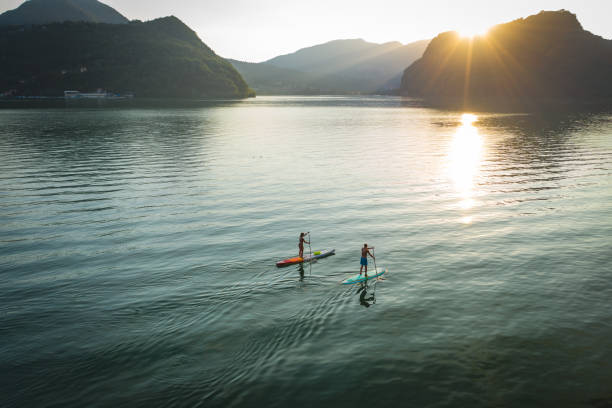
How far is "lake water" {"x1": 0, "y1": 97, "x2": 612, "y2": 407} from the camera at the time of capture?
15.8m

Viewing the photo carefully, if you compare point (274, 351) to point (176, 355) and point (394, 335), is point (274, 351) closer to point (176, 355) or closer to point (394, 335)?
point (176, 355)

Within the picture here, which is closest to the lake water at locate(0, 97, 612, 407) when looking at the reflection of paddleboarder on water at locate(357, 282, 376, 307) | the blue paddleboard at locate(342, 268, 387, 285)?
the reflection of paddleboarder on water at locate(357, 282, 376, 307)

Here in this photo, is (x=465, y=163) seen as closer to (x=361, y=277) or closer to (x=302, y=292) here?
(x=361, y=277)

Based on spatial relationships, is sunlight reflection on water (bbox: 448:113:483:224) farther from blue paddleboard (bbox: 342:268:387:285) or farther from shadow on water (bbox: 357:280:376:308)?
shadow on water (bbox: 357:280:376:308)

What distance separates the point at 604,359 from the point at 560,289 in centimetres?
685

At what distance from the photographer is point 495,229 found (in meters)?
34.0

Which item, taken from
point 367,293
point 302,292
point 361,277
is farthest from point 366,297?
point 302,292

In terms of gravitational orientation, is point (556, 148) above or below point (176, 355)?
above

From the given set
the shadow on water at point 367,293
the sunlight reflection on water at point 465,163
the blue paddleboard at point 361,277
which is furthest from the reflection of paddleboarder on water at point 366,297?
the sunlight reflection on water at point 465,163

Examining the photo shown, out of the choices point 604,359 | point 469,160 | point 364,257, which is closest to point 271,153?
point 469,160

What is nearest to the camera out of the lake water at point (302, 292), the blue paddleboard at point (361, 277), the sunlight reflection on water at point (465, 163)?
the lake water at point (302, 292)

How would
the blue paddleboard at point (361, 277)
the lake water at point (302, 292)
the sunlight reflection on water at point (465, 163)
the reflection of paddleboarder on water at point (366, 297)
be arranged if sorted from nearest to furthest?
1. the lake water at point (302, 292)
2. the reflection of paddleboarder on water at point (366, 297)
3. the blue paddleboard at point (361, 277)
4. the sunlight reflection on water at point (465, 163)

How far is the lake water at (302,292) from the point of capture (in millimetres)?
15842

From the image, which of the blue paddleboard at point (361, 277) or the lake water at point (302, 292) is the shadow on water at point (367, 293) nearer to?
the lake water at point (302, 292)
